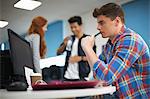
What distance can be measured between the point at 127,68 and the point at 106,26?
0.35 meters

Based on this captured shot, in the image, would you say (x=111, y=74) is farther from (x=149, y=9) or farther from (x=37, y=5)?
(x=149, y=9)

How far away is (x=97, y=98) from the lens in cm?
133

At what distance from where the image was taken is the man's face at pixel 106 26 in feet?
4.95

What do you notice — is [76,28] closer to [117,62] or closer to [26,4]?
[26,4]

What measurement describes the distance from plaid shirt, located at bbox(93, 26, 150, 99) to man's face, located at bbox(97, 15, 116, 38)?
3.8 inches

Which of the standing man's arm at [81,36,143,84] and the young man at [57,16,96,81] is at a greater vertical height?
the young man at [57,16,96,81]

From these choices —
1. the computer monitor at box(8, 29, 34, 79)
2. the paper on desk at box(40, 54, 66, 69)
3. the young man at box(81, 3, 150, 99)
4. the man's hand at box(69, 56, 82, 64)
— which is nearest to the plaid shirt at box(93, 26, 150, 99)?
the young man at box(81, 3, 150, 99)

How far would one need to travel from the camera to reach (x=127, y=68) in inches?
49.9

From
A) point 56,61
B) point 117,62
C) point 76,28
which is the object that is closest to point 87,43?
point 117,62

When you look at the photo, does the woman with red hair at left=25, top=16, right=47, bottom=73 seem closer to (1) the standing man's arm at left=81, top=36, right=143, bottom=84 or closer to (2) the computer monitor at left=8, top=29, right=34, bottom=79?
(2) the computer monitor at left=8, top=29, right=34, bottom=79

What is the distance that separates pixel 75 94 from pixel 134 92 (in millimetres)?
635

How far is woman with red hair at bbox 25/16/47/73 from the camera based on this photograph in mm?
1809

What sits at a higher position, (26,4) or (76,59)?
(26,4)

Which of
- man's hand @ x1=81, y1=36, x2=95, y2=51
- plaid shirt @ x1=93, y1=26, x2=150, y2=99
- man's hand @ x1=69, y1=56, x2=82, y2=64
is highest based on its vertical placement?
man's hand @ x1=69, y1=56, x2=82, y2=64
